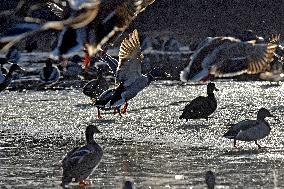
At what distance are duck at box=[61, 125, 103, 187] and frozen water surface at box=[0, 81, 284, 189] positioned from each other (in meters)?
0.12

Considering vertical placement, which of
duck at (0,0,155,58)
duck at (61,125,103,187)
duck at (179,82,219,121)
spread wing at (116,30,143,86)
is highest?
spread wing at (116,30,143,86)

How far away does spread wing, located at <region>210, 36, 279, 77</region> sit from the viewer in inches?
486

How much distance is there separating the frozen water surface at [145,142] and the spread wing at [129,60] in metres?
0.55

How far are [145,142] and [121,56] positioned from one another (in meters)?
3.24

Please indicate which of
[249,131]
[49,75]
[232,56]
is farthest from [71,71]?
[249,131]

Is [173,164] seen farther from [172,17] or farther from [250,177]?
[172,17]

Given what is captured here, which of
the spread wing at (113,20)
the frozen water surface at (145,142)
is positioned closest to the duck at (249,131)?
the frozen water surface at (145,142)

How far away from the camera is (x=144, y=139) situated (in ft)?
35.4

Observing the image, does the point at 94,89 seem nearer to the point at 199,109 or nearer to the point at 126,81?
the point at 126,81

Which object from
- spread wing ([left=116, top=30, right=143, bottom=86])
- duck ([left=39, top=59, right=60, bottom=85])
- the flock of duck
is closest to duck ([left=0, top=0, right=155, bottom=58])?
Result: the flock of duck

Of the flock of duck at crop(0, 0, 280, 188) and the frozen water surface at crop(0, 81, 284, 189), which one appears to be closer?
the flock of duck at crop(0, 0, 280, 188)

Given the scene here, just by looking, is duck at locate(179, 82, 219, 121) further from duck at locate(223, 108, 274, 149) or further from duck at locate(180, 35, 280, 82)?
duck at locate(223, 108, 274, 149)

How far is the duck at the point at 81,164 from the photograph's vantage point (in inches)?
311

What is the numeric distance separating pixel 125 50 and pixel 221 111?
1.87m
